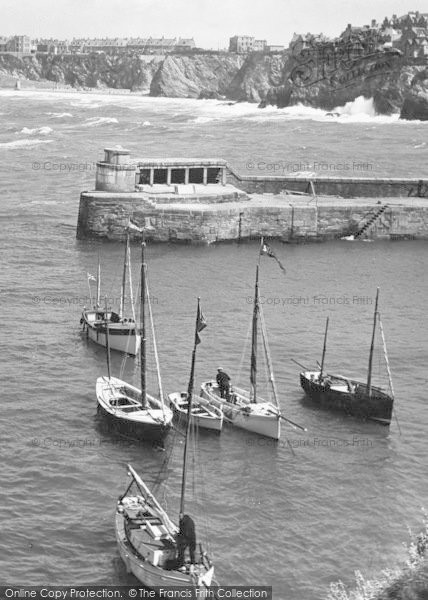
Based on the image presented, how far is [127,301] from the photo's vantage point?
51.0 m

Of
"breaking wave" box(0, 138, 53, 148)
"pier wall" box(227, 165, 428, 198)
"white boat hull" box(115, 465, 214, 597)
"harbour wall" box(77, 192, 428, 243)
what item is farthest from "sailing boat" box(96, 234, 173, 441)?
"breaking wave" box(0, 138, 53, 148)

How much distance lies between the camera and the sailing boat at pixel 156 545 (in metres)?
25.8

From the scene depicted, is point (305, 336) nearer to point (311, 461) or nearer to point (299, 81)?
point (311, 461)

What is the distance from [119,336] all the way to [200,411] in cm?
879

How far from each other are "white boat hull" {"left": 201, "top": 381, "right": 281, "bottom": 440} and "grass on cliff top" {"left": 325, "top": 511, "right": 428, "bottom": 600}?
281 inches

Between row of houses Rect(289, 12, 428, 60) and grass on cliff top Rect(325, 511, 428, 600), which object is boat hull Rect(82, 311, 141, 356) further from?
row of houses Rect(289, 12, 428, 60)

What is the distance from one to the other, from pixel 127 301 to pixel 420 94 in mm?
119155

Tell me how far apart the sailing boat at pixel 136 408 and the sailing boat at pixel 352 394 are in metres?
5.46

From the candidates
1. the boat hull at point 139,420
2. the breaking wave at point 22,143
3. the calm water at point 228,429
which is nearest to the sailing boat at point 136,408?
the boat hull at point 139,420

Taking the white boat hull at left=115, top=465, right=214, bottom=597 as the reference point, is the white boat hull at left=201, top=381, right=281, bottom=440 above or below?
above

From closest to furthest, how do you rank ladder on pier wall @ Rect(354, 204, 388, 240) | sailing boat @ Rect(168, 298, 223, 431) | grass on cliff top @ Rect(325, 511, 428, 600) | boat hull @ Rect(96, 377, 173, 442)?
grass on cliff top @ Rect(325, 511, 428, 600), boat hull @ Rect(96, 377, 173, 442), sailing boat @ Rect(168, 298, 223, 431), ladder on pier wall @ Rect(354, 204, 388, 240)

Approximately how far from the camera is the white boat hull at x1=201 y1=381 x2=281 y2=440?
35844mm

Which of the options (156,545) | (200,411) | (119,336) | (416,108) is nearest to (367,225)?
(119,336)

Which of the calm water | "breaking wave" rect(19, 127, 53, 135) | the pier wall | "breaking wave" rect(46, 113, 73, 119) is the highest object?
the pier wall
